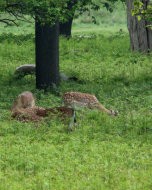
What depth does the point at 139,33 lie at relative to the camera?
73.3 ft

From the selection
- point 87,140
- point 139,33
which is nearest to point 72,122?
point 87,140

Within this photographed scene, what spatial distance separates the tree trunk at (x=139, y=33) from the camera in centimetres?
2205

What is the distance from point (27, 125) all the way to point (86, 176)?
3454mm

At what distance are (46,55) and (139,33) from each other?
6740 millimetres

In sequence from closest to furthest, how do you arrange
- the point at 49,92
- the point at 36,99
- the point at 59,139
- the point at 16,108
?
1. the point at 59,139
2. the point at 16,108
3. the point at 36,99
4. the point at 49,92

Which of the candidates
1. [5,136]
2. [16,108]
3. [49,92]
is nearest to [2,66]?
[49,92]

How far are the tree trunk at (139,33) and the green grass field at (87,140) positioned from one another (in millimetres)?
2550

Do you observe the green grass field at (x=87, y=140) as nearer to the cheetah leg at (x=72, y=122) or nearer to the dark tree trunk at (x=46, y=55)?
the cheetah leg at (x=72, y=122)

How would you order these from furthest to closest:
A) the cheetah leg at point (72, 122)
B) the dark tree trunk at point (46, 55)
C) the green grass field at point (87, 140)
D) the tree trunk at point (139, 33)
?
1. the tree trunk at point (139, 33)
2. the dark tree trunk at point (46, 55)
3. the cheetah leg at point (72, 122)
4. the green grass field at point (87, 140)

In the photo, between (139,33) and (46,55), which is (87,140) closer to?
(46,55)

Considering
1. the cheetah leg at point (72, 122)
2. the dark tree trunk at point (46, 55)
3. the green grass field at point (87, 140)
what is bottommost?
the green grass field at point (87, 140)

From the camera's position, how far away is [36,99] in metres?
14.8

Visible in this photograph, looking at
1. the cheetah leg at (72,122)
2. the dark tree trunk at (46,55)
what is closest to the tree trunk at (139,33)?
the dark tree trunk at (46,55)

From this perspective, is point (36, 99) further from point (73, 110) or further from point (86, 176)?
point (86, 176)
